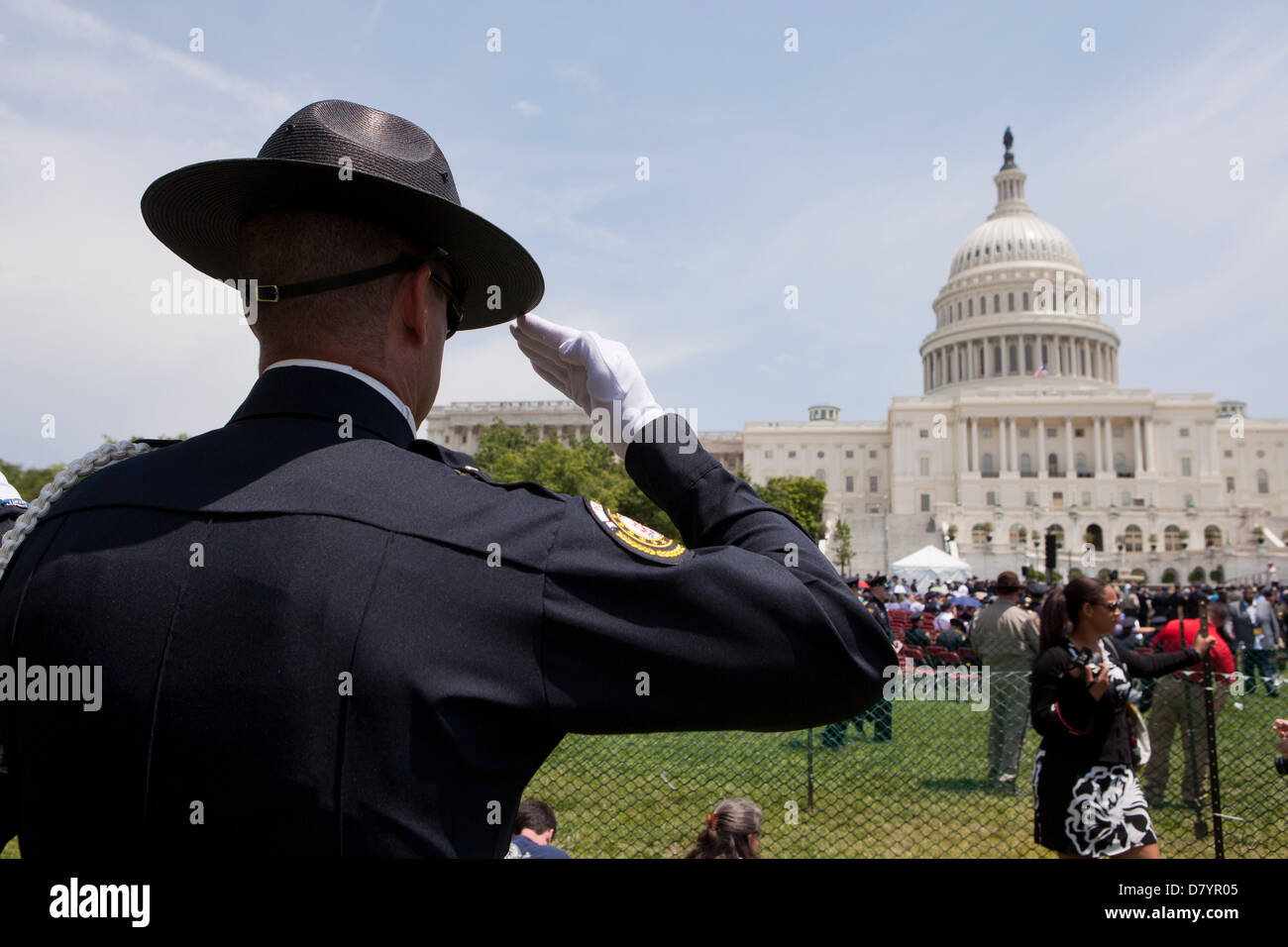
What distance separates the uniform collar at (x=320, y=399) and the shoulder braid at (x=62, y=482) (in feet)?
1.03

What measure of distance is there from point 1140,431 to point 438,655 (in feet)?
327

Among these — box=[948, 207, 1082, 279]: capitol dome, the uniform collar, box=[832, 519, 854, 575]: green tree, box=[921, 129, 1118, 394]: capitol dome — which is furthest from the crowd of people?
box=[948, 207, 1082, 279]: capitol dome

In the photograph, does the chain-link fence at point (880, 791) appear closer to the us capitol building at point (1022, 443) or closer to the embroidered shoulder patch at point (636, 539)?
the embroidered shoulder patch at point (636, 539)

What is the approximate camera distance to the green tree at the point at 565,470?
49.3m

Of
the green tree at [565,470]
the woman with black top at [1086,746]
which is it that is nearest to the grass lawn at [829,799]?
the woman with black top at [1086,746]

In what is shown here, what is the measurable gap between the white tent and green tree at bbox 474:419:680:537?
1221cm

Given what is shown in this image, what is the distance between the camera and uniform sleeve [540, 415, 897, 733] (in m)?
1.34

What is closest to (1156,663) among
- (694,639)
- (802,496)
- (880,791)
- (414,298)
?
(880,791)

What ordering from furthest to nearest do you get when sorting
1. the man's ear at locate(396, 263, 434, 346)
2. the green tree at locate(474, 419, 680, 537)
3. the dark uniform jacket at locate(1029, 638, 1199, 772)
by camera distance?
the green tree at locate(474, 419, 680, 537) < the dark uniform jacket at locate(1029, 638, 1199, 772) < the man's ear at locate(396, 263, 434, 346)

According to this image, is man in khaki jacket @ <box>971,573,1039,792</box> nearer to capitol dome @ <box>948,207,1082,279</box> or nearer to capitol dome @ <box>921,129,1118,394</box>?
capitol dome @ <box>921,129,1118,394</box>

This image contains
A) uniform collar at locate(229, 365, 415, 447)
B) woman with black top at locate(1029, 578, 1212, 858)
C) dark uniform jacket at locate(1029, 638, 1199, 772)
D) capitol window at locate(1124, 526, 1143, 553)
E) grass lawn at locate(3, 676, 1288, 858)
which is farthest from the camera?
capitol window at locate(1124, 526, 1143, 553)

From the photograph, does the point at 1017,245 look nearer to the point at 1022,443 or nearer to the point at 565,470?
the point at 1022,443

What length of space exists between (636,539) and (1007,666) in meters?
9.74
